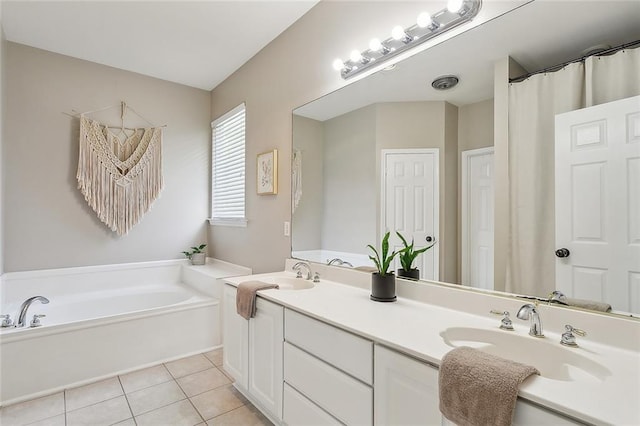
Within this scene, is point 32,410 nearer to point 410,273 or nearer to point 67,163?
point 67,163

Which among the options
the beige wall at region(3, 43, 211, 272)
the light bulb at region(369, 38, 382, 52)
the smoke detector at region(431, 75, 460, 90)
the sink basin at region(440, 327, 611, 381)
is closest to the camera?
the sink basin at region(440, 327, 611, 381)

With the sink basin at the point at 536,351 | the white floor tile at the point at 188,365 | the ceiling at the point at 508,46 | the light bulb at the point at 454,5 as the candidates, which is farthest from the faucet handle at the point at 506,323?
the white floor tile at the point at 188,365

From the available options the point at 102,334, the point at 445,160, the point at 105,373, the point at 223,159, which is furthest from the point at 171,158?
the point at 445,160

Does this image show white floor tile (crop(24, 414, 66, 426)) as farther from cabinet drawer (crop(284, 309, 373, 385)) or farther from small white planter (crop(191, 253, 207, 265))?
small white planter (crop(191, 253, 207, 265))

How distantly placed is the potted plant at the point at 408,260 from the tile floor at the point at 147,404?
1.19m

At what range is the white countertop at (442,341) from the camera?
0.72 m

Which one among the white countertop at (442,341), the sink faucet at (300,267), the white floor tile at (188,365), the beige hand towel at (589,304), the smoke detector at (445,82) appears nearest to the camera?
the white countertop at (442,341)

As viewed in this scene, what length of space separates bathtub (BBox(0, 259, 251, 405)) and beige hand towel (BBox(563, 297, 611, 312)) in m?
2.54

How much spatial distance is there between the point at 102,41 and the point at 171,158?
1.23 meters

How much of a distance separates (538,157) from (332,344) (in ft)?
3.60

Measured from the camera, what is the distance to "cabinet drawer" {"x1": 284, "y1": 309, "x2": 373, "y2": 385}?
1179 millimetres

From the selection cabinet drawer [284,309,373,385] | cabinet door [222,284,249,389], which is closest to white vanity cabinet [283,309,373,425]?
cabinet drawer [284,309,373,385]

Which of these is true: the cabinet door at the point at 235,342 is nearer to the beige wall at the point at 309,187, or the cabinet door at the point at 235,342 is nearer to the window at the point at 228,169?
the beige wall at the point at 309,187

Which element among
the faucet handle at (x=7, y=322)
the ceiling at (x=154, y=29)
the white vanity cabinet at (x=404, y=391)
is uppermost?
the ceiling at (x=154, y=29)
